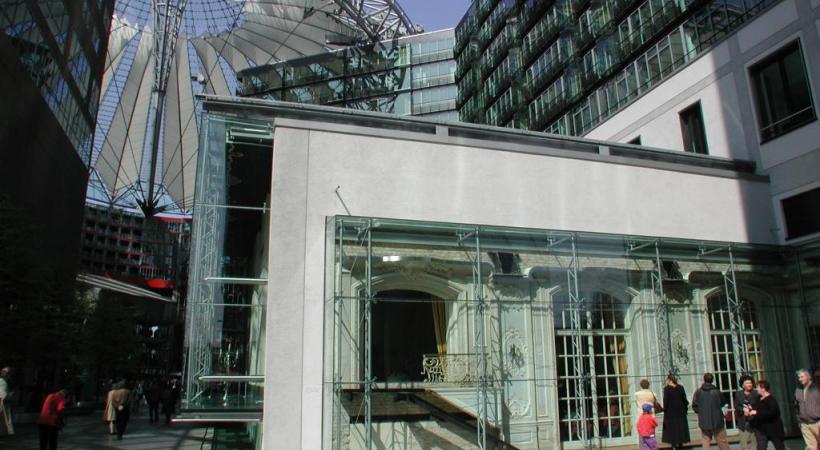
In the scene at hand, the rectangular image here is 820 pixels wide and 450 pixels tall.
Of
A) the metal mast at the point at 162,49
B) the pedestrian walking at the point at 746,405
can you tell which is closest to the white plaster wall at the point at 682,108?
the pedestrian walking at the point at 746,405

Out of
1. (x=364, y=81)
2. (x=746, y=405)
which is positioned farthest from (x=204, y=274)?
(x=364, y=81)

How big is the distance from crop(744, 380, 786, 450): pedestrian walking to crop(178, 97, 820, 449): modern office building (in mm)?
2494

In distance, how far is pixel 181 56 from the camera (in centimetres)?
5081

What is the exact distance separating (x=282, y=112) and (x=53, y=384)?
27.0 metres

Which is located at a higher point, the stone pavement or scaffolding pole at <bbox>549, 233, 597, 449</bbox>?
scaffolding pole at <bbox>549, 233, 597, 449</bbox>

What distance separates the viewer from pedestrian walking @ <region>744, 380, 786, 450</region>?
936 cm

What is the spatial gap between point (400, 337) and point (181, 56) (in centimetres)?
4683

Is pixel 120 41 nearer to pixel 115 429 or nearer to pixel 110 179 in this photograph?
pixel 110 179

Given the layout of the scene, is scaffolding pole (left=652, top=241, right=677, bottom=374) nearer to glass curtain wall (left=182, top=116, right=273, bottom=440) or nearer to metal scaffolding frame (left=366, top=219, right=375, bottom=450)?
metal scaffolding frame (left=366, top=219, right=375, bottom=450)

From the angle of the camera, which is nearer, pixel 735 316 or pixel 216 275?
pixel 216 275

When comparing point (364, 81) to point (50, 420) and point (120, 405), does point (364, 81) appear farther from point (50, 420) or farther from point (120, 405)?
point (50, 420)

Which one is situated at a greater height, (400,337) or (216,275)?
(216,275)

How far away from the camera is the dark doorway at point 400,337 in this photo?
35.6ft

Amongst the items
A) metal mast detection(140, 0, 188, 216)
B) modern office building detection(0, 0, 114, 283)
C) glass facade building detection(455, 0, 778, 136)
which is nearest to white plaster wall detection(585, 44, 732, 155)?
glass facade building detection(455, 0, 778, 136)
